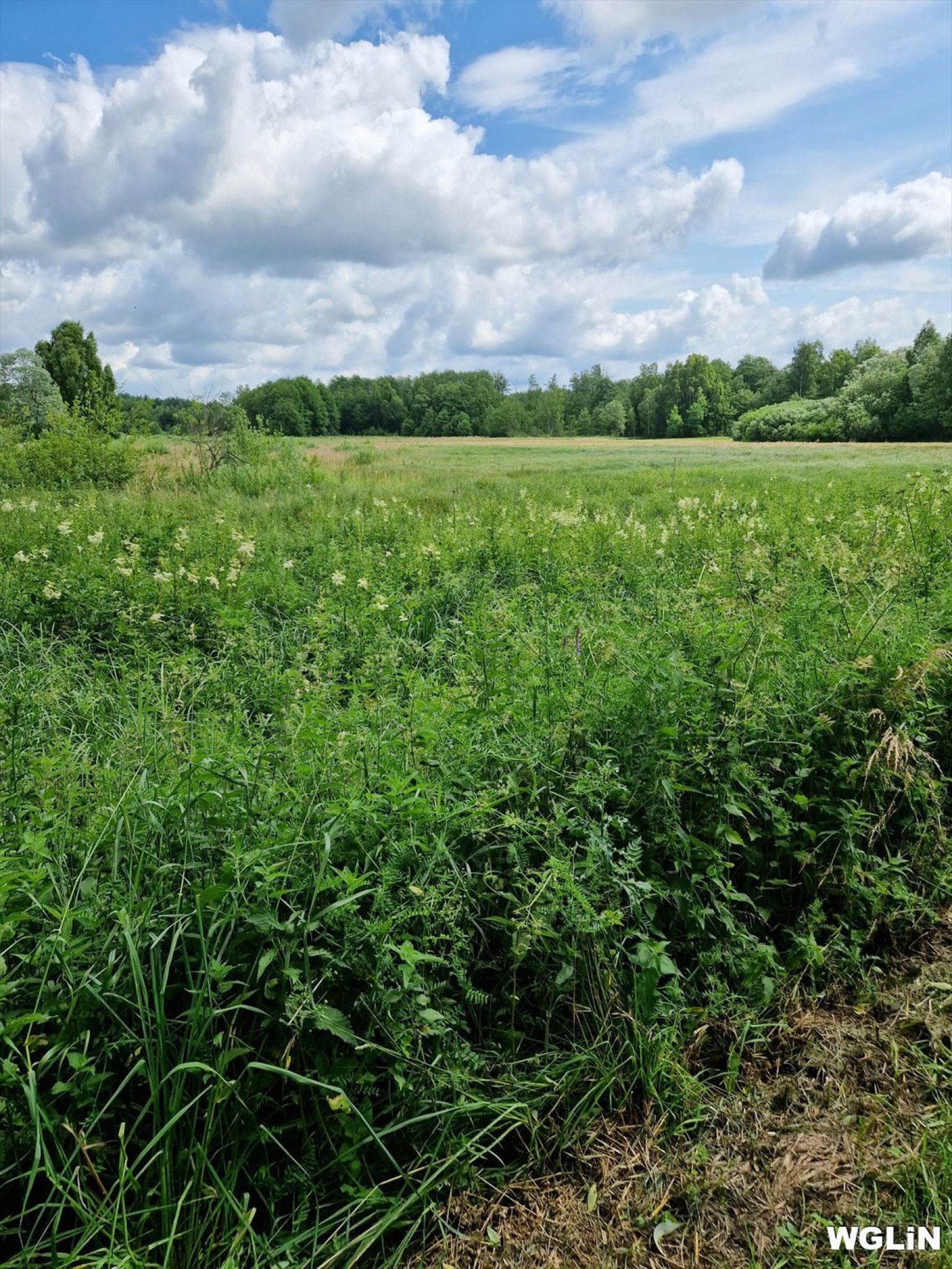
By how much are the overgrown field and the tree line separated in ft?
60.1

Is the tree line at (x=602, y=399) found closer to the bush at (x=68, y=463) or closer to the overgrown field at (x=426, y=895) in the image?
the bush at (x=68, y=463)

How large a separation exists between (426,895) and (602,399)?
134203 mm

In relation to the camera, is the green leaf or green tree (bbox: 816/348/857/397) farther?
green tree (bbox: 816/348/857/397)

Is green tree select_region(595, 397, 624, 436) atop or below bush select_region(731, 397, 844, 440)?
atop

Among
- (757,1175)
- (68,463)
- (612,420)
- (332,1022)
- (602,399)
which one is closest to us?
(332,1022)

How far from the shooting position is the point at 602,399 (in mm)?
128375

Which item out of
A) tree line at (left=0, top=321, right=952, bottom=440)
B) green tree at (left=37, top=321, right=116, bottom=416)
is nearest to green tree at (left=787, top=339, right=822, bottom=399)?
tree line at (left=0, top=321, right=952, bottom=440)

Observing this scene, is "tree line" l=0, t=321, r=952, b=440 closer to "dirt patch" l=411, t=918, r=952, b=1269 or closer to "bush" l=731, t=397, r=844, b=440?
"bush" l=731, t=397, r=844, b=440

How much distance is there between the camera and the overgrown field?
2.11 metres

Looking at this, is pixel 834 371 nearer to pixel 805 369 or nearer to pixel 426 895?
pixel 805 369

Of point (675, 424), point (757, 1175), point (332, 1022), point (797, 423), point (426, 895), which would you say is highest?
point (675, 424)

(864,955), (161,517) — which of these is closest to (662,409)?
(161,517)

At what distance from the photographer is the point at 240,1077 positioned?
2184mm

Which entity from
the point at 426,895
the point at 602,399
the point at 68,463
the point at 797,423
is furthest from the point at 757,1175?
the point at 602,399
